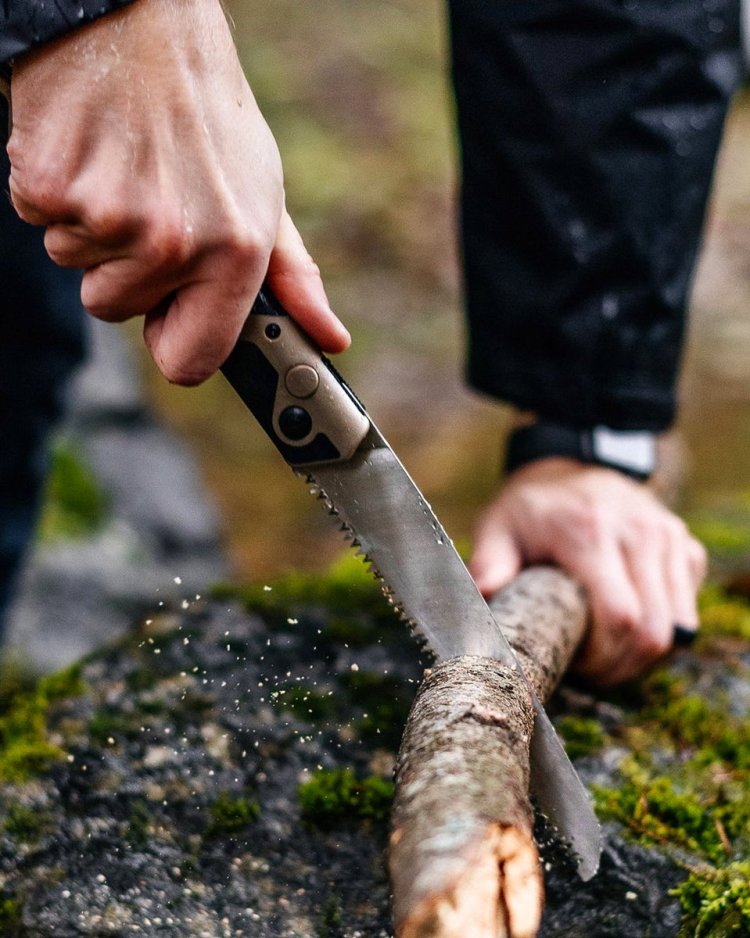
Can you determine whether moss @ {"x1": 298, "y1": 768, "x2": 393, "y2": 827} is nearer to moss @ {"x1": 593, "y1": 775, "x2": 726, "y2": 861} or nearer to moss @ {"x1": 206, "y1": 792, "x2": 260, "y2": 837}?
moss @ {"x1": 206, "y1": 792, "x2": 260, "y2": 837}

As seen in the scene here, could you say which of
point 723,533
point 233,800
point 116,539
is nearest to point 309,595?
point 233,800

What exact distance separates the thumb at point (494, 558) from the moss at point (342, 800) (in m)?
0.59

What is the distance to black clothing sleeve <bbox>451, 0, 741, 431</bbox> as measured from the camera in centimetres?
221

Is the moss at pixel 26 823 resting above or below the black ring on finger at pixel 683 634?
above

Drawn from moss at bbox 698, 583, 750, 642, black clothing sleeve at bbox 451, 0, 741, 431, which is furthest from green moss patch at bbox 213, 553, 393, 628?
moss at bbox 698, 583, 750, 642

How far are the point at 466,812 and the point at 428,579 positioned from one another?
1.78 feet

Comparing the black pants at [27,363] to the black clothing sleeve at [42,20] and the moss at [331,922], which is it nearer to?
the black clothing sleeve at [42,20]

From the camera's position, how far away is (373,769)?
189 centimetres

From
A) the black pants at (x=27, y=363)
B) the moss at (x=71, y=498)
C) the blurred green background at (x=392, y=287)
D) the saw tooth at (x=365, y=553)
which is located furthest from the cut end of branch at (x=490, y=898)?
the moss at (x=71, y=498)

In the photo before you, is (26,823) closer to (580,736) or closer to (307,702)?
(307,702)

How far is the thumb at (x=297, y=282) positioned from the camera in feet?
4.87

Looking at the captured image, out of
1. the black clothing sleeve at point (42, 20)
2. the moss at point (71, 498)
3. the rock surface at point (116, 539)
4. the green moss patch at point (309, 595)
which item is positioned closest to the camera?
the black clothing sleeve at point (42, 20)

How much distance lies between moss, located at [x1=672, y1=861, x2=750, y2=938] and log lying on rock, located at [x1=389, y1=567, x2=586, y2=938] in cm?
45

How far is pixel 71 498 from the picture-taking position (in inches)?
186
